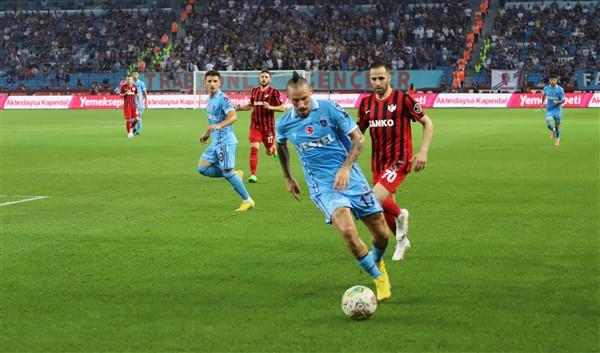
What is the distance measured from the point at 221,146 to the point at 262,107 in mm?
5193

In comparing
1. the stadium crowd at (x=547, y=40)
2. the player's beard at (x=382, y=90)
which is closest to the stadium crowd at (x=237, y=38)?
the stadium crowd at (x=547, y=40)

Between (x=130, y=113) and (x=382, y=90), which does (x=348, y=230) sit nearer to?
(x=382, y=90)

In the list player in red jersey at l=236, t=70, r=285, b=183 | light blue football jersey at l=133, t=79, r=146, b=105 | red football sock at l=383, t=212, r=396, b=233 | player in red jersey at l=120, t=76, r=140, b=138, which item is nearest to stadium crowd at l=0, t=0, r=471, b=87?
light blue football jersey at l=133, t=79, r=146, b=105

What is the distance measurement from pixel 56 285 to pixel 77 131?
27.3 metres

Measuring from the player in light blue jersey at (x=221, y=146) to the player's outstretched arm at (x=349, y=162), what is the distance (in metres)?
6.55

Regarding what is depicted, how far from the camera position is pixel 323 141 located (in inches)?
346

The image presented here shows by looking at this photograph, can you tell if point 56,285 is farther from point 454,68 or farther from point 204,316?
point 454,68

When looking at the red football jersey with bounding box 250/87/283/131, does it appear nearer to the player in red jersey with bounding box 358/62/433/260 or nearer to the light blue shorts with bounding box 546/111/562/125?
the player in red jersey with bounding box 358/62/433/260

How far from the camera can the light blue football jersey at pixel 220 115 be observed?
1553 centimetres

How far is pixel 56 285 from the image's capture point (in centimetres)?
941

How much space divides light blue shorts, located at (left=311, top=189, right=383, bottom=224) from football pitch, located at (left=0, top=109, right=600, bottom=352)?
0.81 metres

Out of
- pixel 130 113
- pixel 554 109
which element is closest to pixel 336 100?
pixel 130 113

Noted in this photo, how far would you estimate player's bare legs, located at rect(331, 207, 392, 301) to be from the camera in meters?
8.33

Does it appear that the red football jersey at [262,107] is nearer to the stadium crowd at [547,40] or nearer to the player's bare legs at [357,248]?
the player's bare legs at [357,248]
